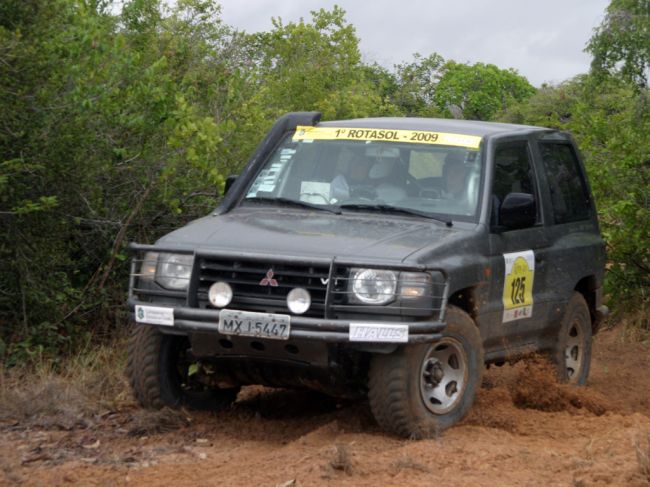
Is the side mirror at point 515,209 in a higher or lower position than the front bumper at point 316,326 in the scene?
higher

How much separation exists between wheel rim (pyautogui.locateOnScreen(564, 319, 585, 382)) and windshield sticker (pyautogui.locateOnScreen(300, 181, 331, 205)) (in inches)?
85.6

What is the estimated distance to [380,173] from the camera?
286 inches

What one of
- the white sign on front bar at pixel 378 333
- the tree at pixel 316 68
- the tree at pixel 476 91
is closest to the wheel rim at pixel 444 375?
the white sign on front bar at pixel 378 333

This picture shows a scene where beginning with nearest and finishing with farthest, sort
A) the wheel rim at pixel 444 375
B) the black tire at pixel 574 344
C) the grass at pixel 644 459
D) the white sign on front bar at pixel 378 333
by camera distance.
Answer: the grass at pixel 644 459 < the white sign on front bar at pixel 378 333 < the wheel rim at pixel 444 375 < the black tire at pixel 574 344

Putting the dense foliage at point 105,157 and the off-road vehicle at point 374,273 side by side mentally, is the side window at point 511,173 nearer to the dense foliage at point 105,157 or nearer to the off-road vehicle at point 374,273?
the off-road vehicle at point 374,273

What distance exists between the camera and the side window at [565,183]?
8172mm

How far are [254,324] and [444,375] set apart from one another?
1152mm

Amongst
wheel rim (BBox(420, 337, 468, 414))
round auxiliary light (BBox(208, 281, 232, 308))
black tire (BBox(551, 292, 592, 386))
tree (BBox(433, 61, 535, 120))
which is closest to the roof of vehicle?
black tire (BBox(551, 292, 592, 386))

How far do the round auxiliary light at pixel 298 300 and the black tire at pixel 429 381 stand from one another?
46 cm

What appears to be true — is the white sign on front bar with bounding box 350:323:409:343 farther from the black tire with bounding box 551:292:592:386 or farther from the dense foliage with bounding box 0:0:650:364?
the dense foliage with bounding box 0:0:650:364

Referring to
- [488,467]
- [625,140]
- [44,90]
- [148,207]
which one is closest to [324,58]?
[625,140]

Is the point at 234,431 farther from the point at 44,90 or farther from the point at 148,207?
the point at 148,207

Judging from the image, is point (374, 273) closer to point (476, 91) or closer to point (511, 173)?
point (511, 173)

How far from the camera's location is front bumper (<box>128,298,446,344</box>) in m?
5.86
